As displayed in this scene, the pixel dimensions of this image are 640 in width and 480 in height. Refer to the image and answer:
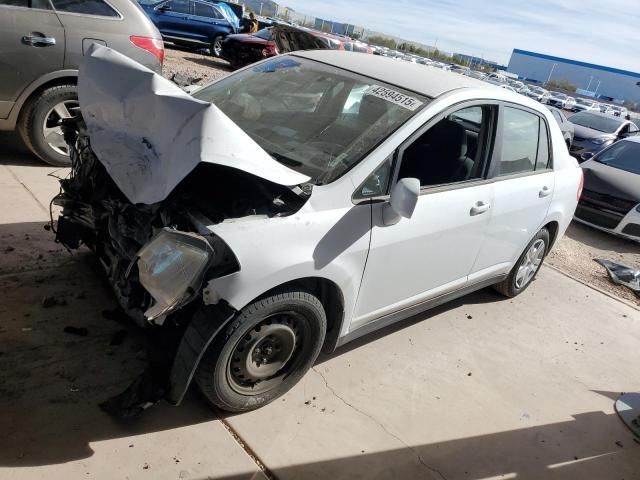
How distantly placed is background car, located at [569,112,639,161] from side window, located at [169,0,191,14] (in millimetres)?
12330

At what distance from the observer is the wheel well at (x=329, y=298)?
2713 mm

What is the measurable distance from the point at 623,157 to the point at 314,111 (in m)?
7.84

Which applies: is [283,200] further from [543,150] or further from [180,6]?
[180,6]

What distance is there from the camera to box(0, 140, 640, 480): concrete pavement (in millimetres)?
2551

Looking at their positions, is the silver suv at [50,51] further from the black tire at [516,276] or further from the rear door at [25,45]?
the black tire at [516,276]

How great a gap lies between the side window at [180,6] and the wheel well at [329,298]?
648 inches

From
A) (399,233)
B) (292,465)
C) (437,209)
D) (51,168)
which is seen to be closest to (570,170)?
(437,209)

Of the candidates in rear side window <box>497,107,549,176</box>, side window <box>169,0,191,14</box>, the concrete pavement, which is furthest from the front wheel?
rear side window <box>497,107,549,176</box>

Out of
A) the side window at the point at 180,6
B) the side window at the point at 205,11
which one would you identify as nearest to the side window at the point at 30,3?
the side window at the point at 180,6

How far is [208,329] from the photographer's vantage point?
2402mm

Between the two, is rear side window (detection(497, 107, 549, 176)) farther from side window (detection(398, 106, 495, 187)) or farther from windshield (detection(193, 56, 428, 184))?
windshield (detection(193, 56, 428, 184))

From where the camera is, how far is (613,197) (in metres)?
7.95

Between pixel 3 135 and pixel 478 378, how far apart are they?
568 cm

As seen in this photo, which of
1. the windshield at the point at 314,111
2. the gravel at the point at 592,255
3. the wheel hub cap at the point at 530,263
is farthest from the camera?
the gravel at the point at 592,255
